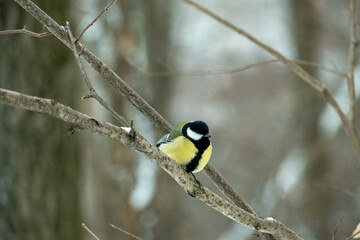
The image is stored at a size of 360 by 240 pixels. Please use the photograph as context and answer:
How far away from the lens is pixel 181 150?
243cm

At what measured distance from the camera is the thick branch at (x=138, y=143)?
3.91 feet

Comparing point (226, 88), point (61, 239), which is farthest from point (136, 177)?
point (226, 88)


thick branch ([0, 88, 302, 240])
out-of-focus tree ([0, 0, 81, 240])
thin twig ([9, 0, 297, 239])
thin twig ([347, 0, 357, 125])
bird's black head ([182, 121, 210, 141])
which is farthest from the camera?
out-of-focus tree ([0, 0, 81, 240])

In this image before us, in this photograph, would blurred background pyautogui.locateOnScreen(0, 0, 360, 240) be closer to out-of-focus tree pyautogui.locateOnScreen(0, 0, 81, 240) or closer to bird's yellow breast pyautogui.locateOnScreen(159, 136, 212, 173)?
out-of-focus tree pyautogui.locateOnScreen(0, 0, 81, 240)

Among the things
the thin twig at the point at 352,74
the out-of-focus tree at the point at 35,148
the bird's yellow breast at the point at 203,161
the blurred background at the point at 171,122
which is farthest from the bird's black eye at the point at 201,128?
the out-of-focus tree at the point at 35,148

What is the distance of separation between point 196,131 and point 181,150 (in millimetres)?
145

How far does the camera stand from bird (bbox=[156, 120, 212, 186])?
2.32 metres

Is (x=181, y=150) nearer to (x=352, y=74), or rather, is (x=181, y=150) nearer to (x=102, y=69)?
(x=102, y=69)

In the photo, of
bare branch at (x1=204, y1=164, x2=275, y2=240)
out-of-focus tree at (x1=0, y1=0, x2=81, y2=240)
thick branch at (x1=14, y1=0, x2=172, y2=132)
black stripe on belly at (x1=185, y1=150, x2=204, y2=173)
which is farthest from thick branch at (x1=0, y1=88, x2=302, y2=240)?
out-of-focus tree at (x1=0, y1=0, x2=81, y2=240)

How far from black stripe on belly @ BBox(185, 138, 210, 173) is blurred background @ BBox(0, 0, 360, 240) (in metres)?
0.37

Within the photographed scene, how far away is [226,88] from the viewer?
11125 mm

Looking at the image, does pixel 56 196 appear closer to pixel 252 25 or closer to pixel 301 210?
pixel 301 210

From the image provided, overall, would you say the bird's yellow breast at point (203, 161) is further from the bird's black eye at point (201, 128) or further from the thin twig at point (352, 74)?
the thin twig at point (352, 74)

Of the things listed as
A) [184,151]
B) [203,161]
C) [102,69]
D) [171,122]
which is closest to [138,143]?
[102,69]
